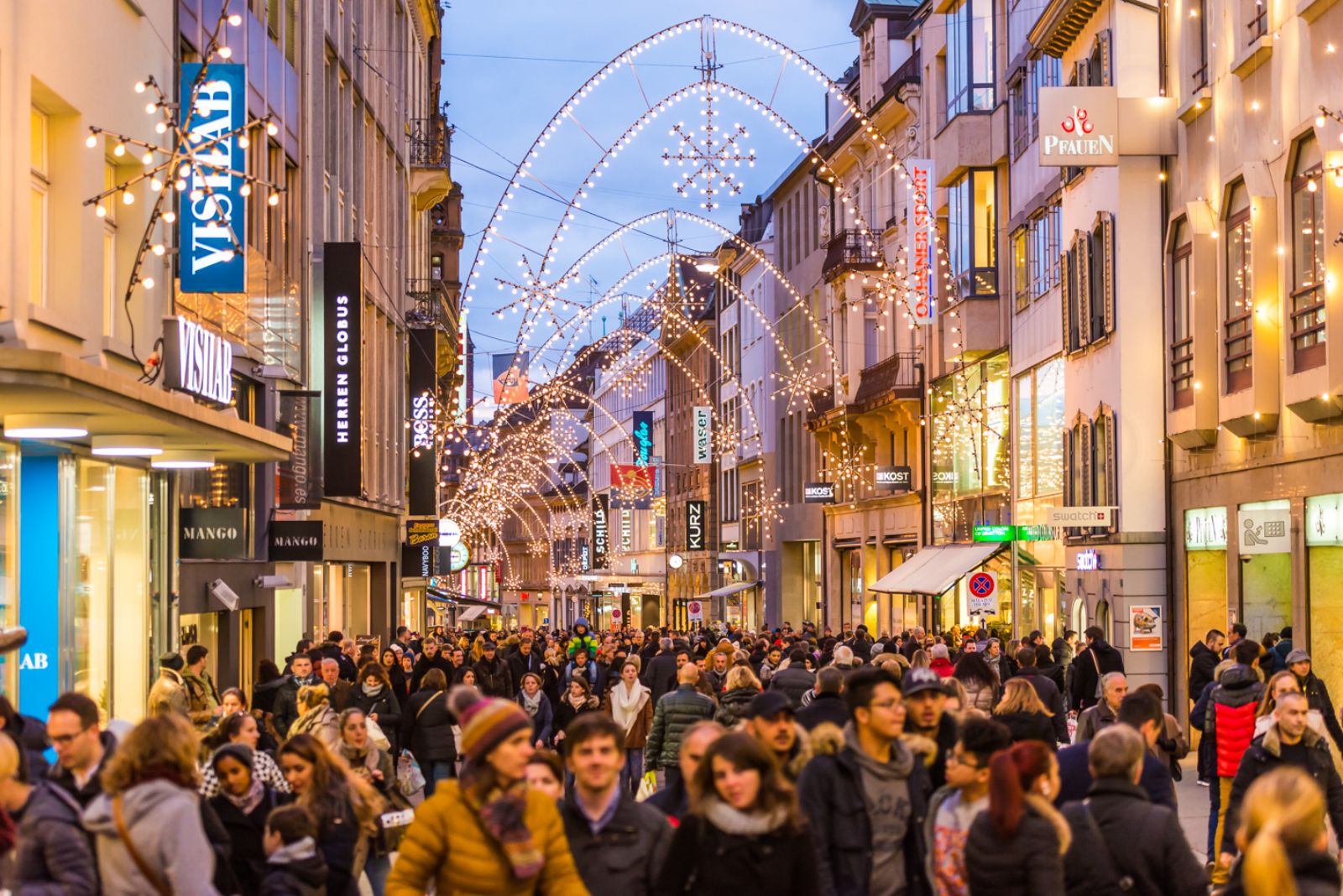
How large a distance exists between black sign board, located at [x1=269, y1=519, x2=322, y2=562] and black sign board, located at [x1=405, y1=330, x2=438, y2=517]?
1948cm

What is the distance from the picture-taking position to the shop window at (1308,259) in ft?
72.3

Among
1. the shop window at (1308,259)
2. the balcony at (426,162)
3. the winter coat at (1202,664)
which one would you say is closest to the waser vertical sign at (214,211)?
the winter coat at (1202,664)

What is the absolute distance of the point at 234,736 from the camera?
11.0 meters

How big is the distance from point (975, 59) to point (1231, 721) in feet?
89.8

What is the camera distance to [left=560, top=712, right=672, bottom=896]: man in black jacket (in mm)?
7438

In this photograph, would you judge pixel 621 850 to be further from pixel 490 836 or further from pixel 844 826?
pixel 844 826

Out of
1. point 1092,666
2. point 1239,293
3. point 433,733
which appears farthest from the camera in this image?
point 1239,293

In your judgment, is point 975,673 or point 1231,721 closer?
point 1231,721

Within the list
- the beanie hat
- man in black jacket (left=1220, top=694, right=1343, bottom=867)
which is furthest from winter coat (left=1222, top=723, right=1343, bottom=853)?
the beanie hat

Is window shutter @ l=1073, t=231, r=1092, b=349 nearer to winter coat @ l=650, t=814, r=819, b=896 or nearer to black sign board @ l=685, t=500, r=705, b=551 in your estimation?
winter coat @ l=650, t=814, r=819, b=896

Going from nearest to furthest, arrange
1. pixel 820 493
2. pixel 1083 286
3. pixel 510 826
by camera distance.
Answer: pixel 510 826
pixel 1083 286
pixel 820 493

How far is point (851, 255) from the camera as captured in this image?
53844 mm

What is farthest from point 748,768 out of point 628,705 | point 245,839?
point 628,705

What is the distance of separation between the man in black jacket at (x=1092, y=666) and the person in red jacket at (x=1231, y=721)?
17.9 ft
